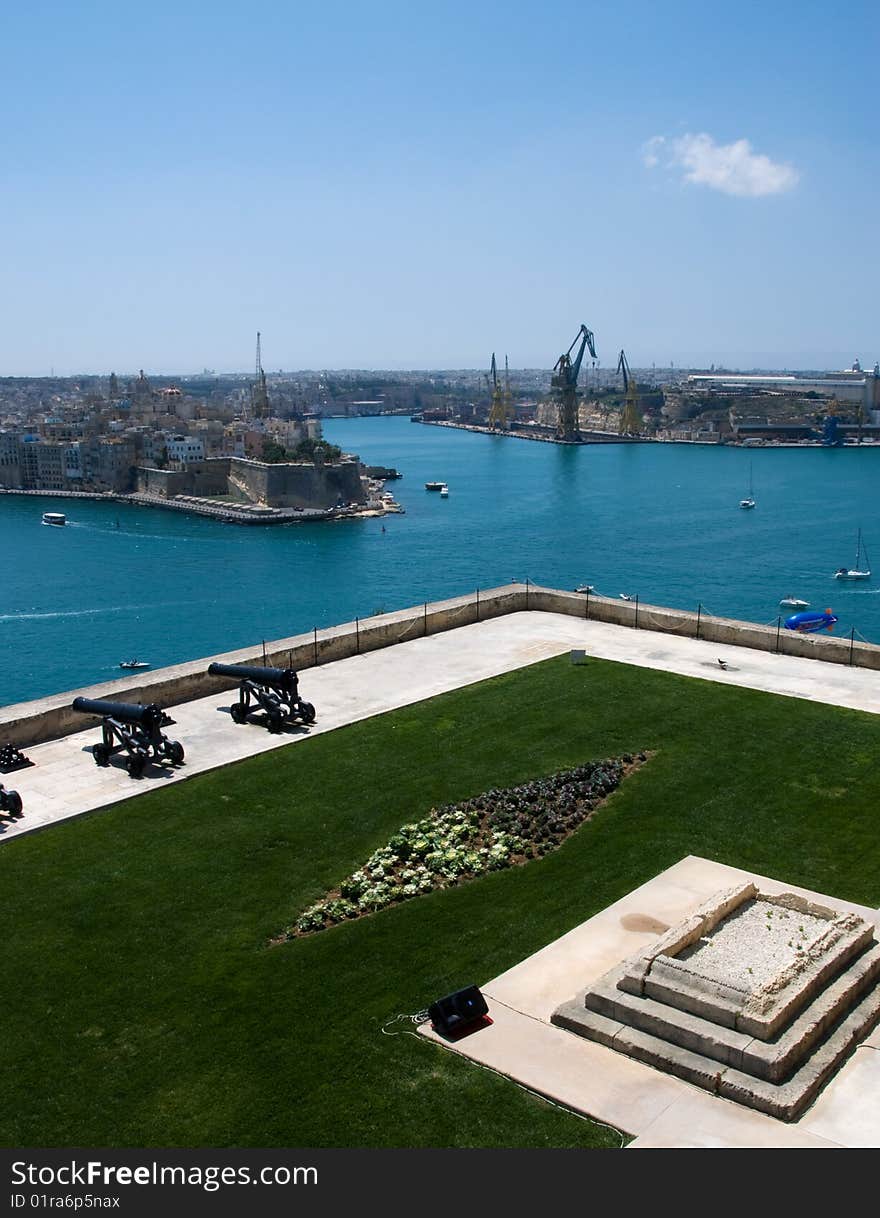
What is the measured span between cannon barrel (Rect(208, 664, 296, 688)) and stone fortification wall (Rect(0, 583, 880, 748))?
28.3 inches

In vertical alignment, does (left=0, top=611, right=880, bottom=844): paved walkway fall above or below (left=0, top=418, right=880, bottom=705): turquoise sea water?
above

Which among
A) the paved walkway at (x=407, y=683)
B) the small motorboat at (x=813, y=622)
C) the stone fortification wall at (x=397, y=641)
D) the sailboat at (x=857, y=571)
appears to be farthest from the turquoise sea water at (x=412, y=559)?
the paved walkway at (x=407, y=683)

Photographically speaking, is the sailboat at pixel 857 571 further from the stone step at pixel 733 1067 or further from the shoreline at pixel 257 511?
the stone step at pixel 733 1067

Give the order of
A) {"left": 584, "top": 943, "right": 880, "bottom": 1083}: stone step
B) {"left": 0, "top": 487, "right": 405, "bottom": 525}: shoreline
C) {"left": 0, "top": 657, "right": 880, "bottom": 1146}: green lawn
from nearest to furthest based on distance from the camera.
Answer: {"left": 0, "top": 657, "right": 880, "bottom": 1146}: green lawn < {"left": 584, "top": 943, "right": 880, "bottom": 1083}: stone step < {"left": 0, "top": 487, "right": 405, "bottom": 525}: shoreline

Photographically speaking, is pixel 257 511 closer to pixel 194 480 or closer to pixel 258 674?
pixel 194 480

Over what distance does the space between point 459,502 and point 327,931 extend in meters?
71.9

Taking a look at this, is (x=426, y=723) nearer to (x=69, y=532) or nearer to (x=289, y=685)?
(x=289, y=685)

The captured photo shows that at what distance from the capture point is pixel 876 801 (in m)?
9.73

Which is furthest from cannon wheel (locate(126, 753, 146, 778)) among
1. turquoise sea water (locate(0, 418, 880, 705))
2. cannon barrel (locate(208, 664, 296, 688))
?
turquoise sea water (locate(0, 418, 880, 705))

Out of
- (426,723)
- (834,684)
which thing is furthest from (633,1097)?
(834,684)

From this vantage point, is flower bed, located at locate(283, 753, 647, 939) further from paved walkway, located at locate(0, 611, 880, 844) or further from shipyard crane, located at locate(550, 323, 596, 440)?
shipyard crane, located at locate(550, 323, 596, 440)

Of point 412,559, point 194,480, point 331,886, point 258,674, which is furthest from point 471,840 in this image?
point 194,480

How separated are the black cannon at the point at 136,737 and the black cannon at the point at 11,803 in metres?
1.18

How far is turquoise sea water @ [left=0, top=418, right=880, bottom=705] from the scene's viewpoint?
140ft
